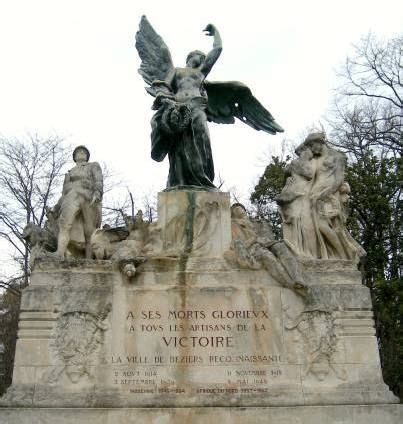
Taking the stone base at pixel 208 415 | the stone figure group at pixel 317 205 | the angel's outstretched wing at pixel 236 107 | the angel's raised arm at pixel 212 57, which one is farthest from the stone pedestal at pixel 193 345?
the angel's raised arm at pixel 212 57

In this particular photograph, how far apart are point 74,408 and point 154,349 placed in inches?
54.1

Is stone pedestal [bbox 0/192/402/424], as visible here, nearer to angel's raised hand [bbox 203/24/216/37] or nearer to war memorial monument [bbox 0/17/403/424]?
war memorial monument [bbox 0/17/403/424]

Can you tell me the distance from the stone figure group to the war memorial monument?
2 cm

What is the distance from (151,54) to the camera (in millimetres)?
11555

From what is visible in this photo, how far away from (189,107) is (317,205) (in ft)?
9.31

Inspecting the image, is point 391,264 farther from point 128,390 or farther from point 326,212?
point 128,390

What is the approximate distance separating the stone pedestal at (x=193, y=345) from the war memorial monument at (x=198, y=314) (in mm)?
16

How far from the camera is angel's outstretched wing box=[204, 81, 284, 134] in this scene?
11.5 meters

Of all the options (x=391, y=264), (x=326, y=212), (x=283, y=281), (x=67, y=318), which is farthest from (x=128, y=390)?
(x=391, y=264)

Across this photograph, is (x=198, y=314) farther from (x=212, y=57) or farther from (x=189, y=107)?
(x=212, y=57)

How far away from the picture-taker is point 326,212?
9.79m

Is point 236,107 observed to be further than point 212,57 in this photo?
Yes

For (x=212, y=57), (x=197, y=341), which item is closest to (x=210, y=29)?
(x=212, y=57)

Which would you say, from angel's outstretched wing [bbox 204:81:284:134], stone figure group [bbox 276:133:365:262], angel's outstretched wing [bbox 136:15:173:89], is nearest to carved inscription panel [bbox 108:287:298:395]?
stone figure group [bbox 276:133:365:262]
